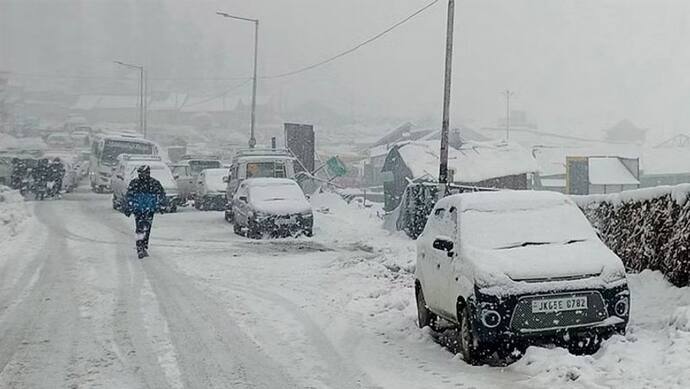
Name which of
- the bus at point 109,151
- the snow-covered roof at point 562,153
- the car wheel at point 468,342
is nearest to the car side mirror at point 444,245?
the car wheel at point 468,342

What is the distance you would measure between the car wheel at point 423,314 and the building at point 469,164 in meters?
29.4

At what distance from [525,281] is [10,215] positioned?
750 inches

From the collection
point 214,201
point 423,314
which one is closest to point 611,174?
point 214,201

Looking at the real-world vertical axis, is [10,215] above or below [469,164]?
below

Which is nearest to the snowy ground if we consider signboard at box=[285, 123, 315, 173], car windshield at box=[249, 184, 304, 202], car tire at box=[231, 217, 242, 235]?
car windshield at box=[249, 184, 304, 202]

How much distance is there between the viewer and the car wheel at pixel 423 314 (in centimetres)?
912

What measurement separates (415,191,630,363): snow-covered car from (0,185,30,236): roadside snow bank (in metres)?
13.9

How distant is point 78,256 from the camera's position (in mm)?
16219

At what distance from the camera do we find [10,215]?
22.6m

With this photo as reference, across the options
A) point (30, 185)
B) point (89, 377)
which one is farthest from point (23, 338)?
point (30, 185)

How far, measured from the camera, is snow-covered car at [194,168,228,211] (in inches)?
1209

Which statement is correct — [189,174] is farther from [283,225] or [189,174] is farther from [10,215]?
[283,225]

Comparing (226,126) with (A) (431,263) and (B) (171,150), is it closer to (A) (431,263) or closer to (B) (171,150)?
(B) (171,150)

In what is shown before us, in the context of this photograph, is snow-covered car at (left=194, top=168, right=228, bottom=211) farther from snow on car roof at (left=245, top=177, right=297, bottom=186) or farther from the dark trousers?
the dark trousers
